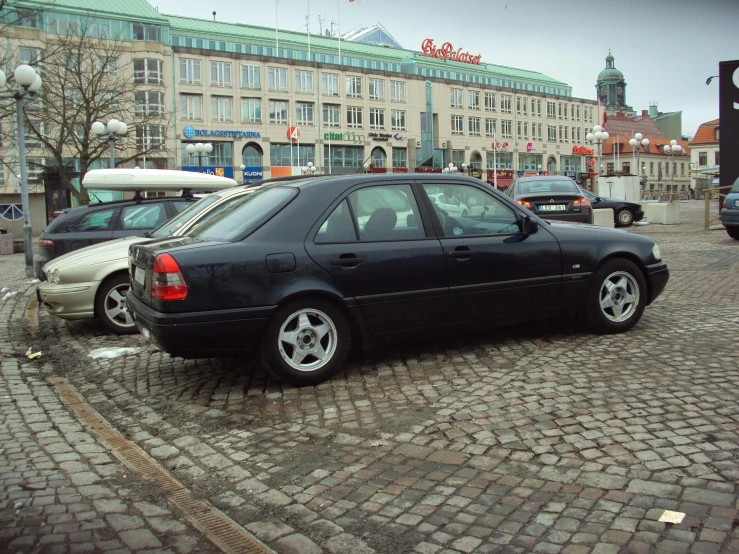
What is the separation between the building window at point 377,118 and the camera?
3098 inches

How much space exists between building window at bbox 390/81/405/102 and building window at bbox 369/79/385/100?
120 cm

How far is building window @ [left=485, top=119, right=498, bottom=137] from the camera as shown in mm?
89875

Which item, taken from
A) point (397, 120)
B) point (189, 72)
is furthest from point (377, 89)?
point (189, 72)

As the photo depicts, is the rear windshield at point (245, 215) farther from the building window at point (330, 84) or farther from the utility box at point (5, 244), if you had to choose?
the building window at point (330, 84)

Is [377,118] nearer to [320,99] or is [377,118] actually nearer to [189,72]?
[320,99]

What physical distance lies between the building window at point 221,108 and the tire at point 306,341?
65.9m

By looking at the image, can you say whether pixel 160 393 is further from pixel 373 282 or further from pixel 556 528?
pixel 556 528

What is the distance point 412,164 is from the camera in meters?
81.4

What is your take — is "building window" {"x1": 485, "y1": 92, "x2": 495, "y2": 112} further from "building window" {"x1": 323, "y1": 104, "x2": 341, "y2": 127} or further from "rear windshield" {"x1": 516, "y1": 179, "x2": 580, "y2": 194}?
"rear windshield" {"x1": 516, "y1": 179, "x2": 580, "y2": 194}

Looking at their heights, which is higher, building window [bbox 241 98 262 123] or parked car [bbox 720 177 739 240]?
building window [bbox 241 98 262 123]

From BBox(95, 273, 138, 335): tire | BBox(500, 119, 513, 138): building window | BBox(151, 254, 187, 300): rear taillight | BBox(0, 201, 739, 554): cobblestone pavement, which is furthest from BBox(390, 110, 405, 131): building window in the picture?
BBox(151, 254, 187, 300): rear taillight

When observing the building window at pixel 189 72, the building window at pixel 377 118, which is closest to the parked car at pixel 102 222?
the building window at pixel 189 72

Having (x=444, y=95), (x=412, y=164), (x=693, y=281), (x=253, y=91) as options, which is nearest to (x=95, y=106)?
(x=693, y=281)

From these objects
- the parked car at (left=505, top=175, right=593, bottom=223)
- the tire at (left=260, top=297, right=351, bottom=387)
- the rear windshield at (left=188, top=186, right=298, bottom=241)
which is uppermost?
the parked car at (left=505, top=175, right=593, bottom=223)
